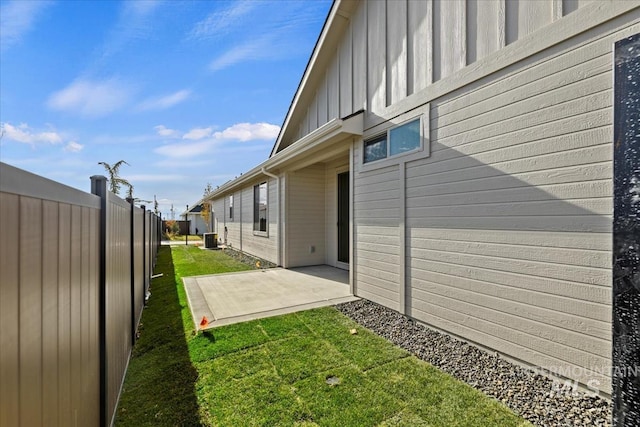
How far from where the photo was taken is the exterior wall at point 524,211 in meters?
2.39

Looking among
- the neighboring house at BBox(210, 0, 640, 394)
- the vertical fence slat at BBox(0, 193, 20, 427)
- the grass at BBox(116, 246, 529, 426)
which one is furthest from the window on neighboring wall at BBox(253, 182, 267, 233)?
the vertical fence slat at BBox(0, 193, 20, 427)

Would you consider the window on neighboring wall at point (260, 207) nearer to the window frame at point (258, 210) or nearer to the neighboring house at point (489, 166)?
the window frame at point (258, 210)

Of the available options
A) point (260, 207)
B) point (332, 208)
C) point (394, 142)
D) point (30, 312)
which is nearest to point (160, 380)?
point (30, 312)

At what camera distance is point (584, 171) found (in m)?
2.45

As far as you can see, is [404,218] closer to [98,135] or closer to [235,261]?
[235,261]

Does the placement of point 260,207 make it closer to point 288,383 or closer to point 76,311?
point 288,383

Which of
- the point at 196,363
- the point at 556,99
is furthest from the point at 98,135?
the point at 556,99

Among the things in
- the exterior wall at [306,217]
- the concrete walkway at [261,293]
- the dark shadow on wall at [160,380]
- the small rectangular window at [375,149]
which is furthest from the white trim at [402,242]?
the exterior wall at [306,217]

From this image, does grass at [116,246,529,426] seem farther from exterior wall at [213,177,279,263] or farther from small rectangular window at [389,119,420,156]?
exterior wall at [213,177,279,263]

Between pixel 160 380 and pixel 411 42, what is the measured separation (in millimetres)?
5407

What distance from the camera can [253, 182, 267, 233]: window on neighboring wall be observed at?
9.90m

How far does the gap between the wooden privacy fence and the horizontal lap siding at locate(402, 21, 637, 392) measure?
357cm

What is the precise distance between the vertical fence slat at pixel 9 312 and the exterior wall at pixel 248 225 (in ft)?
25.0

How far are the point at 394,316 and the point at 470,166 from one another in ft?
8.08
